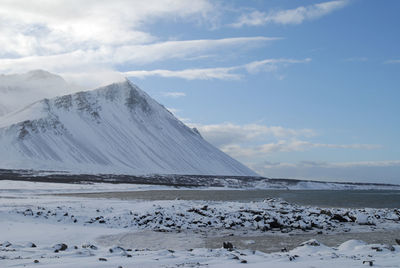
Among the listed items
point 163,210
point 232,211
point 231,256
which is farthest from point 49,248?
point 232,211

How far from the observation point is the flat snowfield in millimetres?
14875

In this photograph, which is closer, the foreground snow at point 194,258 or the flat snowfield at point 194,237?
the foreground snow at point 194,258

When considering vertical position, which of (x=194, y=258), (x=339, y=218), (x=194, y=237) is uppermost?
(x=194, y=258)

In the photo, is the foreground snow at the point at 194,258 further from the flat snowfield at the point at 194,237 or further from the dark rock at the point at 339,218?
the dark rock at the point at 339,218

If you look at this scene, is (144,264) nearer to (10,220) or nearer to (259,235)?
(259,235)

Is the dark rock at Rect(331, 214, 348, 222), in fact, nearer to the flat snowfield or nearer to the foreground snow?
the flat snowfield

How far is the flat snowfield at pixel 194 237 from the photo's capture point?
48.8 ft

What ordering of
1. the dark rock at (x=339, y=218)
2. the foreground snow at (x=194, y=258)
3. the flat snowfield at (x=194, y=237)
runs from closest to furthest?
1. the foreground snow at (x=194, y=258)
2. the flat snowfield at (x=194, y=237)
3. the dark rock at (x=339, y=218)

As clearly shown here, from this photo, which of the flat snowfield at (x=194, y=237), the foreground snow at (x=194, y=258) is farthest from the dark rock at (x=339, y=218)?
the foreground snow at (x=194, y=258)

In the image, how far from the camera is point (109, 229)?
27719mm

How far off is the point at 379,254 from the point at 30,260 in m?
13.1

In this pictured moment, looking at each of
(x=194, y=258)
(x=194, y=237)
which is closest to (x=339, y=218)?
(x=194, y=237)

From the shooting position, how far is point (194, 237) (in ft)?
83.9

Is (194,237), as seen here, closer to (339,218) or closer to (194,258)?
(194,258)
